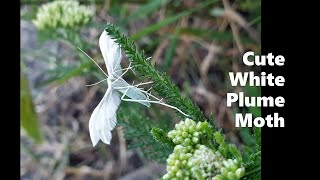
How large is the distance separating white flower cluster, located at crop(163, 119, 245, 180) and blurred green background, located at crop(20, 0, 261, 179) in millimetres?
1344

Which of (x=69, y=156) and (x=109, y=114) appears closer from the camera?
(x=109, y=114)

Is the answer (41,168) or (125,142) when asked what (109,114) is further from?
(41,168)

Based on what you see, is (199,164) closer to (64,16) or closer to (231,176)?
(231,176)

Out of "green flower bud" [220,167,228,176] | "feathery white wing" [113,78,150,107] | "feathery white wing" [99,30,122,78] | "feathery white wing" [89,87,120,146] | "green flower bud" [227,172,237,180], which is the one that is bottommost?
"green flower bud" [227,172,237,180]

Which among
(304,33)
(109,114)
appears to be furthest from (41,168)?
(109,114)

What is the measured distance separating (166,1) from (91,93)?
25.4 inches

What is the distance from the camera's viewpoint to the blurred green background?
255 cm

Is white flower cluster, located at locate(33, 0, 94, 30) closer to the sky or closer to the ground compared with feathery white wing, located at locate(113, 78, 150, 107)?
closer to the sky

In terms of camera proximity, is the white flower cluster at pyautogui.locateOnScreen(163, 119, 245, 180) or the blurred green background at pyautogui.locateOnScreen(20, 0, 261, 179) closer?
the white flower cluster at pyautogui.locateOnScreen(163, 119, 245, 180)

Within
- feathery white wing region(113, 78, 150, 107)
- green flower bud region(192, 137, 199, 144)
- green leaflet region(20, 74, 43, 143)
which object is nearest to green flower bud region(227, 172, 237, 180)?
Result: green flower bud region(192, 137, 199, 144)

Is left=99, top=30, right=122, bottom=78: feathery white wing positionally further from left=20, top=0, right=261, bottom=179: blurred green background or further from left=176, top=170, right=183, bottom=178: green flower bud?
left=20, top=0, right=261, bottom=179: blurred green background

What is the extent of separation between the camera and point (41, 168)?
9.14 feet

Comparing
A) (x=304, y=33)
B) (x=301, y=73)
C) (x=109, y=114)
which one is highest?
(x=304, y=33)

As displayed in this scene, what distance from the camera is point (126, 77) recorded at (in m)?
2.51
